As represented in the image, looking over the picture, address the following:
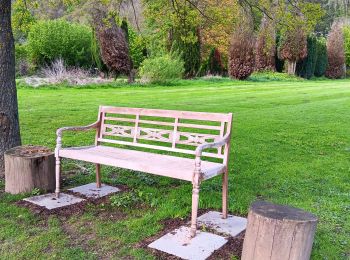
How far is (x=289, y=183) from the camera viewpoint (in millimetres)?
5250

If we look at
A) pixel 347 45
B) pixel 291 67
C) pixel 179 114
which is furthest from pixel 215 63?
pixel 179 114

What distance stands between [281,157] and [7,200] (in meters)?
4.14

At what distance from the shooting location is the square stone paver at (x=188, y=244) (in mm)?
3277

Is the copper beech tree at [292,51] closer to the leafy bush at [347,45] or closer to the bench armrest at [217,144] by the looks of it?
the leafy bush at [347,45]

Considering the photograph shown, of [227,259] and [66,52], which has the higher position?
[66,52]

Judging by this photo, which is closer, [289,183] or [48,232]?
[48,232]

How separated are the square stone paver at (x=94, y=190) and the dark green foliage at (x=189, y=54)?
22347 millimetres

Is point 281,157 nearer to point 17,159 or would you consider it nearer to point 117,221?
point 117,221

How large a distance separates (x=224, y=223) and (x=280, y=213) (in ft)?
3.30

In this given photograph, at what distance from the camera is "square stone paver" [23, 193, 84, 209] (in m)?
4.39

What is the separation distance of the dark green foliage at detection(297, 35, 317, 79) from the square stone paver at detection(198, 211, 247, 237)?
3390cm

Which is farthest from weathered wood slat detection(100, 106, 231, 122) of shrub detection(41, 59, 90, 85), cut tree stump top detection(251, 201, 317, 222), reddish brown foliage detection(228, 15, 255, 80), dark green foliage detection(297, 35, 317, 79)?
dark green foliage detection(297, 35, 317, 79)

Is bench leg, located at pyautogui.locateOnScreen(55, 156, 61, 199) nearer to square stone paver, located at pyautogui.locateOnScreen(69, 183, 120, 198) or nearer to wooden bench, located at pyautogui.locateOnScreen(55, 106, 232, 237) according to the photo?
wooden bench, located at pyautogui.locateOnScreen(55, 106, 232, 237)

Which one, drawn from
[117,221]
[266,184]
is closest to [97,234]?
[117,221]
